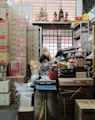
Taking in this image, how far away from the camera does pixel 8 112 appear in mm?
4715

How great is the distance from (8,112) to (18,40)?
79.7 inches

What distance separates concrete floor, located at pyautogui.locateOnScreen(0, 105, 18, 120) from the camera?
4312mm

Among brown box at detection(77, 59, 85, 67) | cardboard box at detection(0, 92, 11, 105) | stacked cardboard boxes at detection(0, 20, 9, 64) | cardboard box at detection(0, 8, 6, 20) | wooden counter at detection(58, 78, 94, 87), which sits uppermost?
cardboard box at detection(0, 8, 6, 20)

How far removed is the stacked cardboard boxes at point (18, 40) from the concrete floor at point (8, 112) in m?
1.16

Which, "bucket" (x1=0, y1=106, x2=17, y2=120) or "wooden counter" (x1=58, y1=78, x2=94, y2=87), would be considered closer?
"wooden counter" (x1=58, y1=78, x2=94, y2=87)

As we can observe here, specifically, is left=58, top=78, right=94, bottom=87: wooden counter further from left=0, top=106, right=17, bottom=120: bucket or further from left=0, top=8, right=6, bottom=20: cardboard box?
left=0, top=8, right=6, bottom=20: cardboard box

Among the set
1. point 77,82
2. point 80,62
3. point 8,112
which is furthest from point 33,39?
point 77,82

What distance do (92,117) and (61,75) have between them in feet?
4.51

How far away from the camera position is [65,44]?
7965 millimetres

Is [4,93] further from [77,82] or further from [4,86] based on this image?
[77,82]

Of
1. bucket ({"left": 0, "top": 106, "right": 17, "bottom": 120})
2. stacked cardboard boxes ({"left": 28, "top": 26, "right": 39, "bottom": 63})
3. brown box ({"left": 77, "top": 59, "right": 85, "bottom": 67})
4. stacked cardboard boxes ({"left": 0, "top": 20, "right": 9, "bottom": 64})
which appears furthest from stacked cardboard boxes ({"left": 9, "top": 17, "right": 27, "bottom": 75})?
brown box ({"left": 77, "top": 59, "right": 85, "bottom": 67})

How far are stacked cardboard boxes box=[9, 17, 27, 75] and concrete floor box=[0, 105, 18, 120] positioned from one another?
3.79ft

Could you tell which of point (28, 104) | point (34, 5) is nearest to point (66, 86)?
point (28, 104)

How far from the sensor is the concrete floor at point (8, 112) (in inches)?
170
